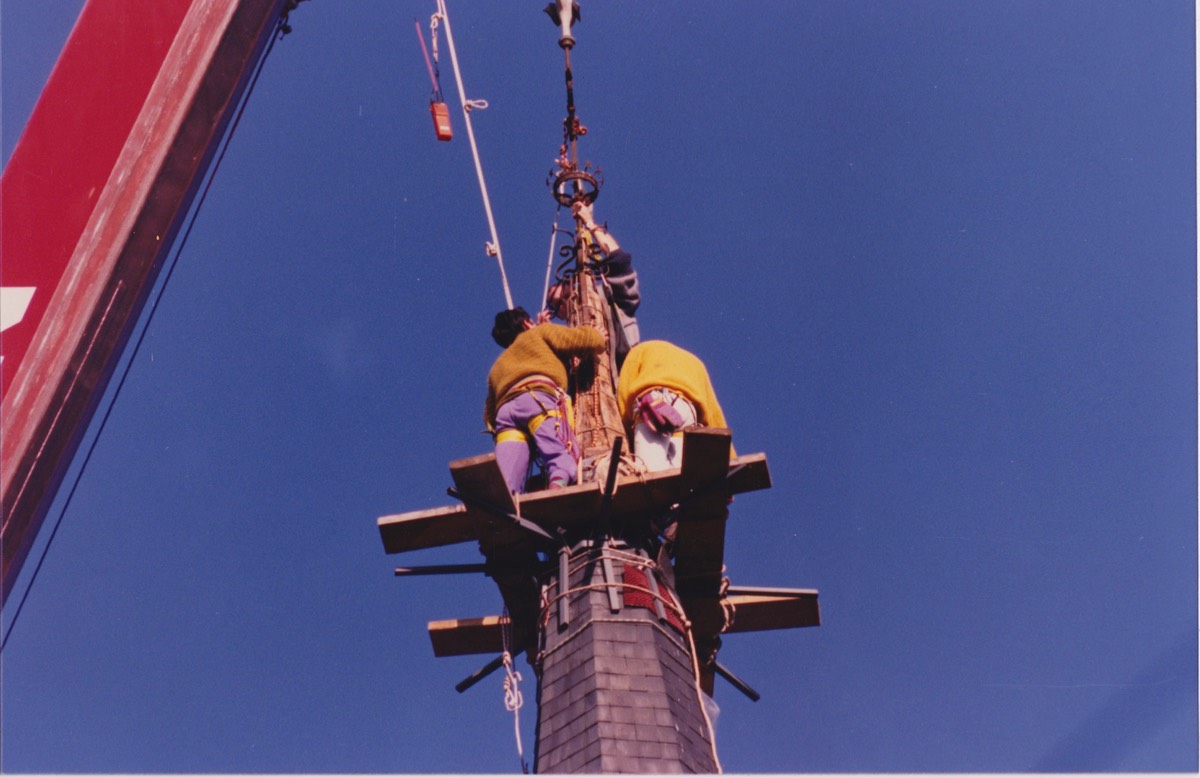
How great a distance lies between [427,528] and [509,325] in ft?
7.68

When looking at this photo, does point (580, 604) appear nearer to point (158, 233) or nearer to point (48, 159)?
point (158, 233)

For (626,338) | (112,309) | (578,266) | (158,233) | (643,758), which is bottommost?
(643,758)

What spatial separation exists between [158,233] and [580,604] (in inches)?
137

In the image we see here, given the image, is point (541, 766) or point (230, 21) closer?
point (541, 766)

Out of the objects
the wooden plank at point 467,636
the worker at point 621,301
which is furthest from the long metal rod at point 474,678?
the worker at point 621,301

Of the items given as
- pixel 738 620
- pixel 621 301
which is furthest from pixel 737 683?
pixel 621 301

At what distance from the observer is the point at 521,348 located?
317 inches

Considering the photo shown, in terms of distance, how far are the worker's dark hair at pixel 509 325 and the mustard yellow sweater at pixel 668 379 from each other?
958mm

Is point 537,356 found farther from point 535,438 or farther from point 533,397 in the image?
point 535,438

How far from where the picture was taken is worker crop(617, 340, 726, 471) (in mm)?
7461

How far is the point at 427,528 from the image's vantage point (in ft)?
21.8

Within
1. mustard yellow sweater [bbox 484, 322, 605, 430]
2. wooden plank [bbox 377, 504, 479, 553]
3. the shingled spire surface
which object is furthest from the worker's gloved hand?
wooden plank [bbox 377, 504, 479, 553]

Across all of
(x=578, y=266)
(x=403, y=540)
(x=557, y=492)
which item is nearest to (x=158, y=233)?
(x=403, y=540)

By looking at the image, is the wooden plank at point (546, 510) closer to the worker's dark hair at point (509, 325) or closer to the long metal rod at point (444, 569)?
the long metal rod at point (444, 569)
